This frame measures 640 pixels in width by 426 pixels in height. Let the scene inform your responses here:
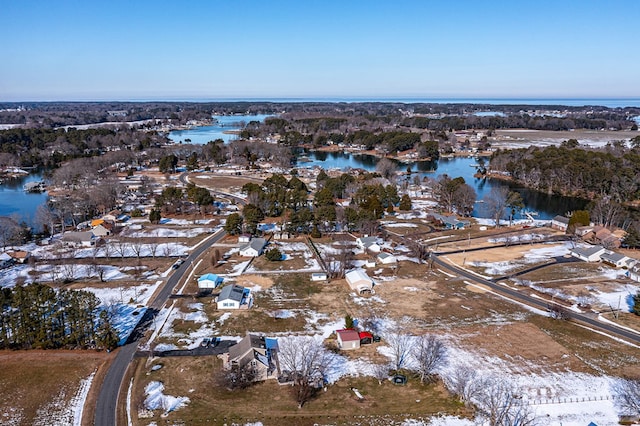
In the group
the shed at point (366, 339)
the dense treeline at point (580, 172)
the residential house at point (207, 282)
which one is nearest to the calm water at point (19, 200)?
Result: the residential house at point (207, 282)

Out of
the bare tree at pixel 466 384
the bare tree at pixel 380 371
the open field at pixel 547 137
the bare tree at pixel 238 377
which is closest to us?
the bare tree at pixel 466 384

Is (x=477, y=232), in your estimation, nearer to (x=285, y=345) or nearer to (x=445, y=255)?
(x=445, y=255)

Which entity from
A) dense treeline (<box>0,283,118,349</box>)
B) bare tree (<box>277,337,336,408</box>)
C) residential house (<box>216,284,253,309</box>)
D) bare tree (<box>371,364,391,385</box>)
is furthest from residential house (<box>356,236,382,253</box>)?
dense treeline (<box>0,283,118,349</box>)

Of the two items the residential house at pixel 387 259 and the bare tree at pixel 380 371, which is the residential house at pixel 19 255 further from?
the bare tree at pixel 380 371

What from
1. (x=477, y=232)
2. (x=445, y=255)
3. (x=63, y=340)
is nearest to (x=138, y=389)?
(x=63, y=340)

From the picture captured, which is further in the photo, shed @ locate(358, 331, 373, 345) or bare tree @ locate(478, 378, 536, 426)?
shed @ locate(358, 331, 373, 345)

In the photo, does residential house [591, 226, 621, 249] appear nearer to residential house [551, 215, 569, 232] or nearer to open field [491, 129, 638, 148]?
residential house [551, 215, 569, 232]
